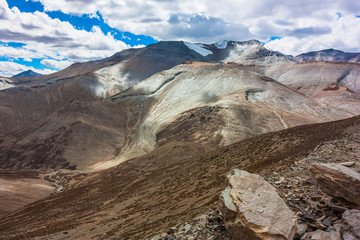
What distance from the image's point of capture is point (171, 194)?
21172 mm

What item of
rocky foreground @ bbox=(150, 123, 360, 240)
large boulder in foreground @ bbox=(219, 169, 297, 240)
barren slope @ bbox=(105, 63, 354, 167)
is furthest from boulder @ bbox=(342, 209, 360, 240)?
barren slope @ bbox=(105, 63, 354, 167)

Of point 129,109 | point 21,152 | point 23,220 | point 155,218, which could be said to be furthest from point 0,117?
point 155,218

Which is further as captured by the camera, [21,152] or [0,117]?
[0,117]

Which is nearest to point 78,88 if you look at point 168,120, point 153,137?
point 168,120

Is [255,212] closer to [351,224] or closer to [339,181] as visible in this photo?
[351,224]

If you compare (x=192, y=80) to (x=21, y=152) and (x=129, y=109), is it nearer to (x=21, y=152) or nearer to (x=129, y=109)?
(x=129, y=109)

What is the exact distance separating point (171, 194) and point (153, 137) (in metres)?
51.3

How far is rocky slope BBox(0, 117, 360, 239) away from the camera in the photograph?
14.4m

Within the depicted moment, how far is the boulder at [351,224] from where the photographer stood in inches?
268

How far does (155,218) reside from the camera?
55.7ft

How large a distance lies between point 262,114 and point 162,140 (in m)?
26.4

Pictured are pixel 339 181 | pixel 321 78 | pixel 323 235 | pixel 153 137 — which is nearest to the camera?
pixel 323 235

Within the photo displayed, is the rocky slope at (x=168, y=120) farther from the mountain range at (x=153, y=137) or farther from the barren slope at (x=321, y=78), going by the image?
the barren slope at (x=321, y=78)

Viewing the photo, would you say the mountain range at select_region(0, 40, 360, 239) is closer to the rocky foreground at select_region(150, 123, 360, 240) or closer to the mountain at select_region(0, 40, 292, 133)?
the mountain at select_region(0, 40, 292, 133)
